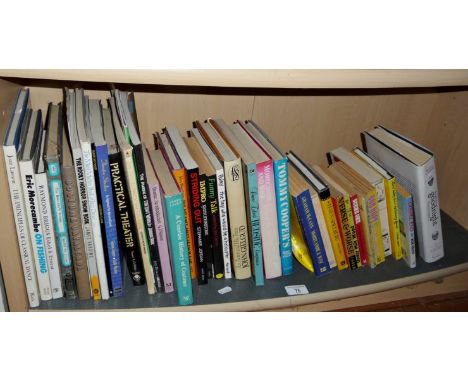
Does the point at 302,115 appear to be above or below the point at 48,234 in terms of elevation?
above

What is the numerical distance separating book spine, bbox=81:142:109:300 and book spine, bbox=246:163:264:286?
0.99 feet

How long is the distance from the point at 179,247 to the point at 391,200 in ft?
1.63

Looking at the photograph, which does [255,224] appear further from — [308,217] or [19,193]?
[19,193]

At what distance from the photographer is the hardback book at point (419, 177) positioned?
108cm

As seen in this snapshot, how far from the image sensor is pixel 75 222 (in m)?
0.95

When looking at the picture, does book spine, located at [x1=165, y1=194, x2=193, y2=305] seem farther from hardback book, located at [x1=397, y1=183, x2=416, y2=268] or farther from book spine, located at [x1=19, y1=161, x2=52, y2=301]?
hardback book, located at [x1=397, y1=183, x2=416, y2=268]

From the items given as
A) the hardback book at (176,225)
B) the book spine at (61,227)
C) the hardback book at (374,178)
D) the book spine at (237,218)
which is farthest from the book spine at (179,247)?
the hardback book at (374,178)

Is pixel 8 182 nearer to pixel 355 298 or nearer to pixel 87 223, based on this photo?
pixel 87 223

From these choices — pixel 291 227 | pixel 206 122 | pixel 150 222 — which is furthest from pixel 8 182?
pixel 291 227

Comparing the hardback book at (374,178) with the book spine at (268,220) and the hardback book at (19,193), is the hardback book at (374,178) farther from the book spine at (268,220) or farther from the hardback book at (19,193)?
the hardback book at (19,193)

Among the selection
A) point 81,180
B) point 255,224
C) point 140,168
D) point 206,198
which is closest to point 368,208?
point 255,224

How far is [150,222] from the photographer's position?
0.98 metres

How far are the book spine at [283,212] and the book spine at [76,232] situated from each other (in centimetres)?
40
